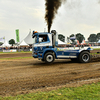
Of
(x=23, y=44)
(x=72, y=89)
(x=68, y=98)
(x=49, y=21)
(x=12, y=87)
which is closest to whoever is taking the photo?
(x=68, y=98)

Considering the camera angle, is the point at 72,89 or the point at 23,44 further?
the point at 23,44

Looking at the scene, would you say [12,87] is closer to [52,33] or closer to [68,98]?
[68,98]

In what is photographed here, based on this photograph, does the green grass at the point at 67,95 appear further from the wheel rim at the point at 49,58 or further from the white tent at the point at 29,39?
the white tent at the point at 29,39

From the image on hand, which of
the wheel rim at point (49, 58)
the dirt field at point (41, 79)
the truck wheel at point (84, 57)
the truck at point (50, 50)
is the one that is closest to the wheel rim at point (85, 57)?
the truck wheel at point (84, 57)

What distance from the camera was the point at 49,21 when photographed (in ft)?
41.9

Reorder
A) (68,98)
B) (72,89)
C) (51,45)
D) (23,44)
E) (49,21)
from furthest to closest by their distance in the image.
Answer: (23,44)
(49,21)
(51,45)
(72,89)
(68,98)

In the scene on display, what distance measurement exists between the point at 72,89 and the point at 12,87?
2271 millimetres

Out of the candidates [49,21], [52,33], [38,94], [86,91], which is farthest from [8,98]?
[49,21]

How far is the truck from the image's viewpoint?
894 centimetres

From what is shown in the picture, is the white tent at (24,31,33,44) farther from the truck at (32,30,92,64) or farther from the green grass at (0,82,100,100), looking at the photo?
the green grass at (0,82,100,100)

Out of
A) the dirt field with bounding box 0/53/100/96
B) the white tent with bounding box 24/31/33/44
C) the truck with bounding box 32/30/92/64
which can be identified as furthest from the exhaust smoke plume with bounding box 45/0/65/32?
the white tent with bounding box 24/31/33/44

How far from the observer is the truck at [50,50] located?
8938mm

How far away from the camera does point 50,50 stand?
9.06m

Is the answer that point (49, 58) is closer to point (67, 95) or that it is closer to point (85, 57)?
point (85, 57)
